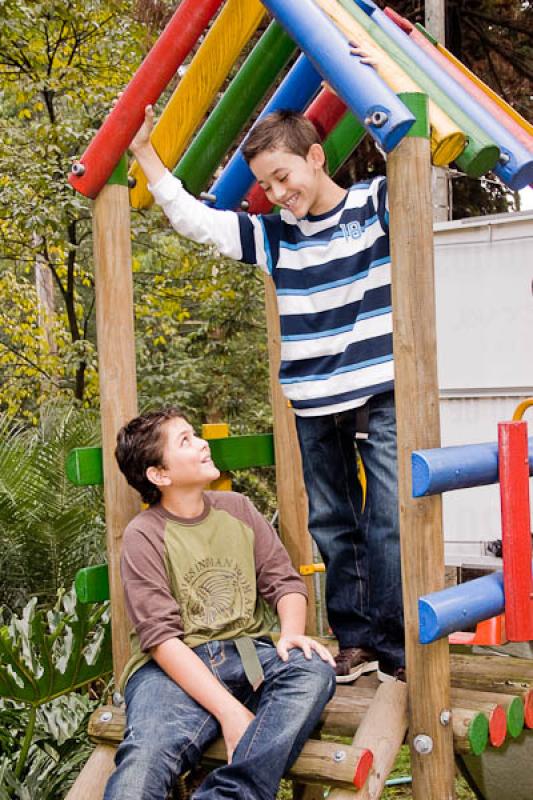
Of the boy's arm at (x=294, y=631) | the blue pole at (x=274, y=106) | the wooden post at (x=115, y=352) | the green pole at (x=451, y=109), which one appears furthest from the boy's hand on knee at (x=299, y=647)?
the blue pole at (x=274, y=106)

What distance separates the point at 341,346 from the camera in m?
2.94

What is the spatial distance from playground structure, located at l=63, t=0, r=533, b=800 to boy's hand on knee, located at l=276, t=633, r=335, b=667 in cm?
18

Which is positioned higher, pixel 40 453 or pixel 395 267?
pixel 395 267

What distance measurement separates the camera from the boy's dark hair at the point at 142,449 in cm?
294

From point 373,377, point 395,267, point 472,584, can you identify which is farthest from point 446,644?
point 395,267

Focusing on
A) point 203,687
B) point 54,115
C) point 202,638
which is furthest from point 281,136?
point 54,115

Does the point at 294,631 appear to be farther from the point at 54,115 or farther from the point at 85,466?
the point at 54,115


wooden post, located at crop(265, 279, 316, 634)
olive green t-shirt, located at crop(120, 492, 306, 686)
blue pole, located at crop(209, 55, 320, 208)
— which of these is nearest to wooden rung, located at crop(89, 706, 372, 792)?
olive green t-shirt, located at crop(120, 492, 306, 686)

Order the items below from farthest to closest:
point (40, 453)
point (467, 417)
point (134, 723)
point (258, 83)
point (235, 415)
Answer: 1. point (235, 415)
2. point (467, 417)
3. point (40, 453)
4. point (258, 83)
5. point (134, 723)

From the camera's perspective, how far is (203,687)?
2.58m

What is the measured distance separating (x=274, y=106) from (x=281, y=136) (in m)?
0.78

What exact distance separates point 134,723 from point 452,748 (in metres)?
0.83

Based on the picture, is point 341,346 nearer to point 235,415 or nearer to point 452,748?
point 452,748

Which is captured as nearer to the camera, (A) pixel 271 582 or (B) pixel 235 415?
(A) pixel 271 582
